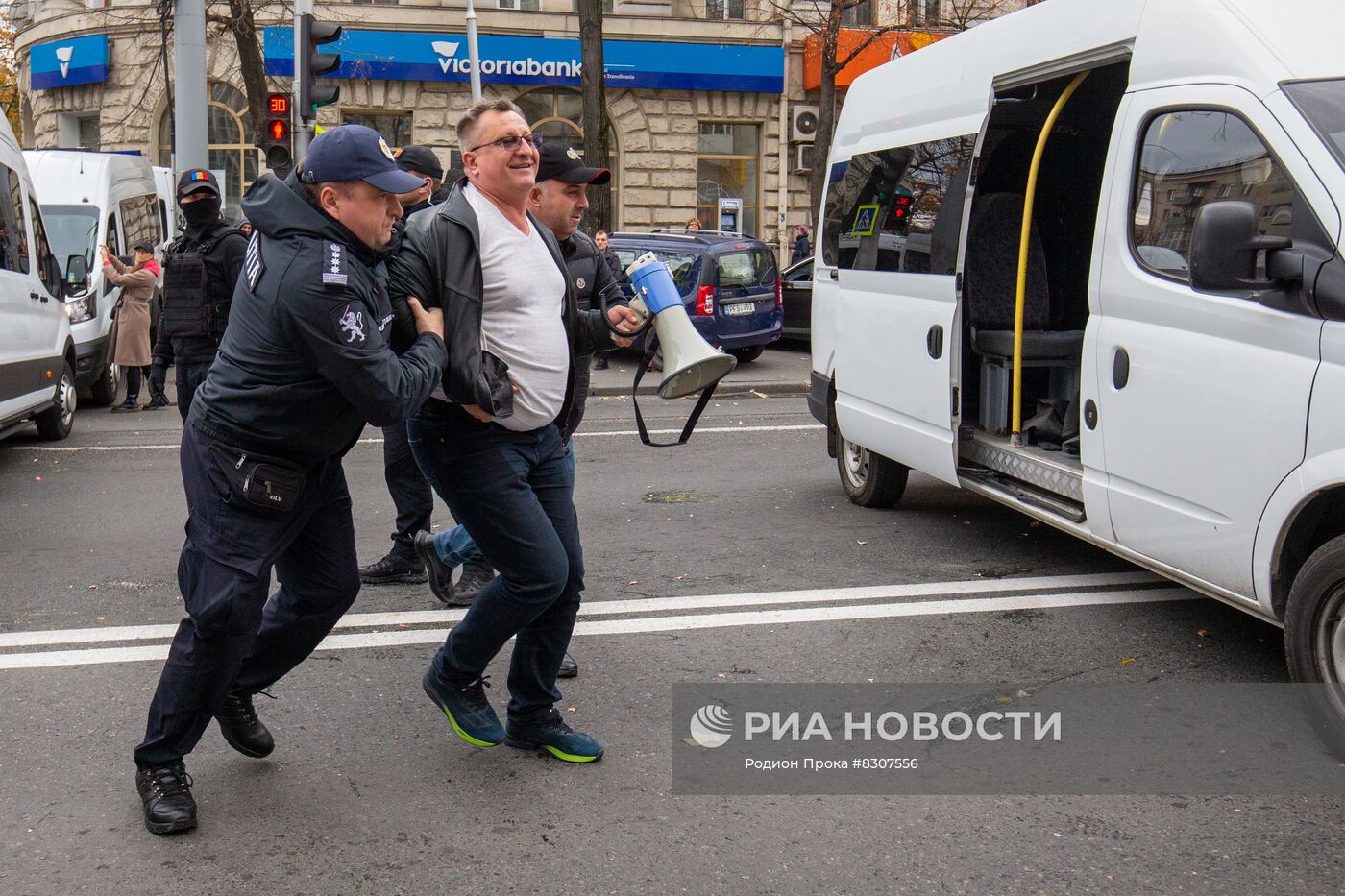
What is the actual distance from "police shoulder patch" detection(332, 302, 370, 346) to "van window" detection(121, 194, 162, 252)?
13068 mm

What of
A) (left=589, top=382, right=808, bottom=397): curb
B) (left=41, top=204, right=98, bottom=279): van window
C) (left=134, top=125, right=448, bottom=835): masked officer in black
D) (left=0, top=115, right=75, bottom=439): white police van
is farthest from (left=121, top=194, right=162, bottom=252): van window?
(left=134, top=125, right=448, bottom=835): masked officer in black

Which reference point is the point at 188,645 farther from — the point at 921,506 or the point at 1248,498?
the point at 921,506

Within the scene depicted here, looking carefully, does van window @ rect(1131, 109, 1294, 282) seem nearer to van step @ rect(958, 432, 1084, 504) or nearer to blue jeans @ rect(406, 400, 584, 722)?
van step @ rect(958, 432, 1084, 504)

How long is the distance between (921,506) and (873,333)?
1.21 metres

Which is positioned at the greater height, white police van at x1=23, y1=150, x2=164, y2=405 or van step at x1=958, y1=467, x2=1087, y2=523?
white police van at x1=23, y1=150, x2=164, y2=405

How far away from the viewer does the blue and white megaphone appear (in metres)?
3.86

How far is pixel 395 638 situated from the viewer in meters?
5.46

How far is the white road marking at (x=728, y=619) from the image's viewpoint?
17.2 ft

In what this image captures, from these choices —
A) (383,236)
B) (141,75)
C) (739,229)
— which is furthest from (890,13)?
(383,236)

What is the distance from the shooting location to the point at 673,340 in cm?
391

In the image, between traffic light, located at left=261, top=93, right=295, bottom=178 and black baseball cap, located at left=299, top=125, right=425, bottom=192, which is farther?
traffic light, located at left=261, top=93, right=295, bottom=178

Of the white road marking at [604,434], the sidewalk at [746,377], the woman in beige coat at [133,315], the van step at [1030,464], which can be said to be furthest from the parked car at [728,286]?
the van step at [1030,464]

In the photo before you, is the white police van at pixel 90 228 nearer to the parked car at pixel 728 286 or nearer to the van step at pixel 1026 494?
the parked car at pixel 728 286

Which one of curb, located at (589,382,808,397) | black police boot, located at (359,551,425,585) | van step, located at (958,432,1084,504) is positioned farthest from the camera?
curb, located at (589,382,808,397)
